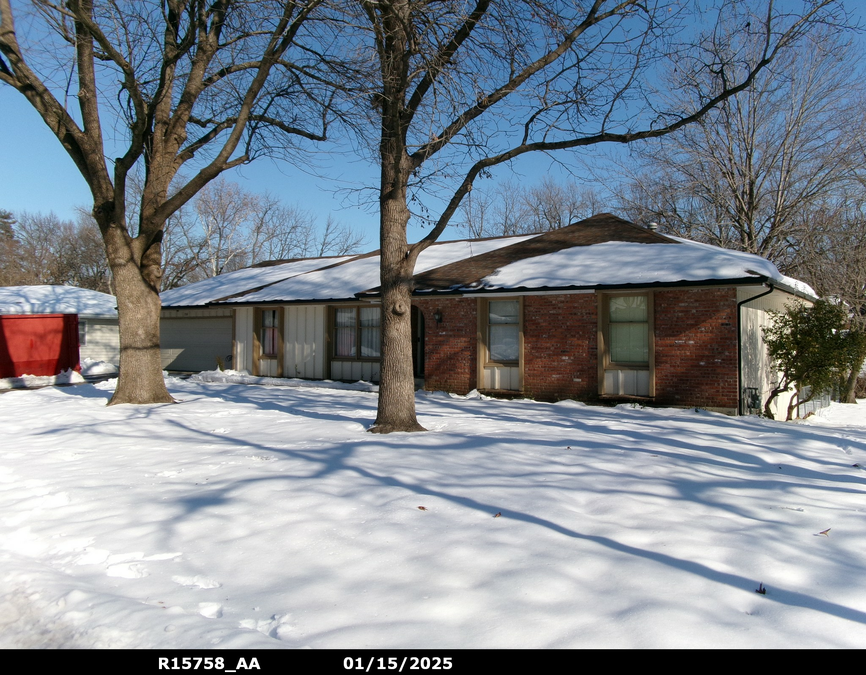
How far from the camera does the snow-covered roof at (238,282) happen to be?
68.7 feet

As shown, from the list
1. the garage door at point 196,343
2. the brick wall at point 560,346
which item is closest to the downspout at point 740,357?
the brick wall at point 560,346

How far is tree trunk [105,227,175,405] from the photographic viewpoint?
11.5 meters

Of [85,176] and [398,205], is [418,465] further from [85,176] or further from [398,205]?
[85,176]

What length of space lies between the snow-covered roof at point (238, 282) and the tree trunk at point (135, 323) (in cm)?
788

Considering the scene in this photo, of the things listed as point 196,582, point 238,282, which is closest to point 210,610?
point 196,582

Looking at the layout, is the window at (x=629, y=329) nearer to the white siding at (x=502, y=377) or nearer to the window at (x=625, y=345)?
the window at (x=625, y=345)

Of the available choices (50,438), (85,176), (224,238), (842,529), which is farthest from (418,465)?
(224,238)

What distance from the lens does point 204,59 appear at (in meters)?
11.7

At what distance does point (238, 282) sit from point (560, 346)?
13.8 meters

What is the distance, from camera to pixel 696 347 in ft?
38.6

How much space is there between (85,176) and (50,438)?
5718mm
